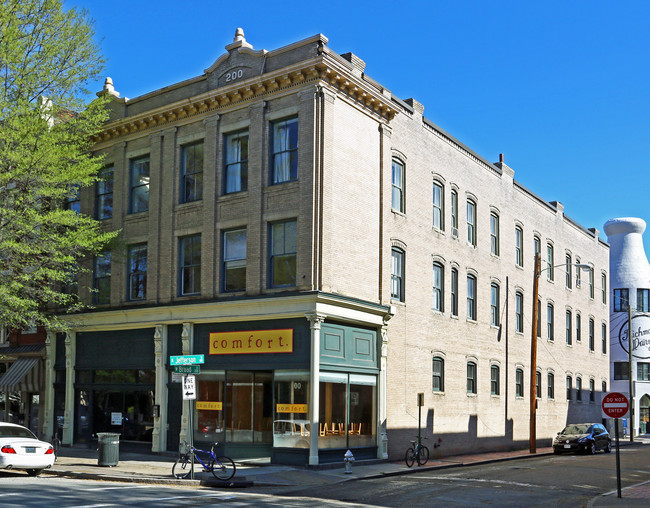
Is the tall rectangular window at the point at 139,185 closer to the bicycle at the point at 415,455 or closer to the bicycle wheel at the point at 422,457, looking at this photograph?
the bicycle at the point at 415,455

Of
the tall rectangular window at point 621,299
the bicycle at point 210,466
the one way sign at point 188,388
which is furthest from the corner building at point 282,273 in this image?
the tall rectangular window at point 621,299

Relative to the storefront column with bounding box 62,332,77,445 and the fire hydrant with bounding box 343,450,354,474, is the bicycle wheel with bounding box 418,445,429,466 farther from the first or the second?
the storefront column with bounding box 62,332,77,445

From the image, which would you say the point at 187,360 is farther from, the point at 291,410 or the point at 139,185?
the point at 139,185

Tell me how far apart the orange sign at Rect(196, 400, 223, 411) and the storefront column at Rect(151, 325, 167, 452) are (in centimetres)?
134

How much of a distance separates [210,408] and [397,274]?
7.92 m

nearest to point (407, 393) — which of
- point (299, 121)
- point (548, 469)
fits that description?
point (548, 469)

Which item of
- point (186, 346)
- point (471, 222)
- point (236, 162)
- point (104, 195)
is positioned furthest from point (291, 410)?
point (471, 222)

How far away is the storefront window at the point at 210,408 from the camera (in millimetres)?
24766

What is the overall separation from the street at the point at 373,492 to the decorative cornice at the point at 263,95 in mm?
11885

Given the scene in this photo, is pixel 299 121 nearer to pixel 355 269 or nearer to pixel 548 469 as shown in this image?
pixel 355 269

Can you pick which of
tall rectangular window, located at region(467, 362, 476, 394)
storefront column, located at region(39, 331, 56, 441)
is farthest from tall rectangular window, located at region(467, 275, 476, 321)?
storefront column, located at region(39, 331, 56, 441)

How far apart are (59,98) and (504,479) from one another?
56.8ft

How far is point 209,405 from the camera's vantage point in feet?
82.1

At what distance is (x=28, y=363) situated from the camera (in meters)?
31.1
